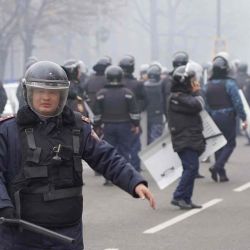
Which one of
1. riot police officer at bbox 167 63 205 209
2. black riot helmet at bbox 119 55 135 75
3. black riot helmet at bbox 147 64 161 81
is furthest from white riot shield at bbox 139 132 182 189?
black riot helmet at bbox 147 64 161 81

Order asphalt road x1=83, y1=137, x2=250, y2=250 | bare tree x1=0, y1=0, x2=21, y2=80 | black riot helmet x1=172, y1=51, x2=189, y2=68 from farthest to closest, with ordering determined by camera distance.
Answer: bare tree x1=0, y1=0, x2=21, y2=80 < black riot helmet x1=172, y1=51, x2=189, y2=68 < asphalt road x1=83, y1=137, x2=250, y2=250

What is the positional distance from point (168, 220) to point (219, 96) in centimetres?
345

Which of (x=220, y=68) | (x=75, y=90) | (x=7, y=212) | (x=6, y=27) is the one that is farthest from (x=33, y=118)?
(x=6, y=27)

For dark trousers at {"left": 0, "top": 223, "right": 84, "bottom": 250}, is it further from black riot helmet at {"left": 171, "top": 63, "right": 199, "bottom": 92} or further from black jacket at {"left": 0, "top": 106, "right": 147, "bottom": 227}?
black riot helmet at {"left": 171, "top": 63, "right": 199, "bottom": 92}

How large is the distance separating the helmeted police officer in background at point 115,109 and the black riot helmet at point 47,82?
8210 mm

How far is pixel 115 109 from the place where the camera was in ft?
44.3

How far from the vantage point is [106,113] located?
13547 mm

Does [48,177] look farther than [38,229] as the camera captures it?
Yes

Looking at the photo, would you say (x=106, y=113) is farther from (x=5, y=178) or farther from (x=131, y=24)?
(x=131, y=24)

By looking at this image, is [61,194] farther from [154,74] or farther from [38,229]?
[154,74]

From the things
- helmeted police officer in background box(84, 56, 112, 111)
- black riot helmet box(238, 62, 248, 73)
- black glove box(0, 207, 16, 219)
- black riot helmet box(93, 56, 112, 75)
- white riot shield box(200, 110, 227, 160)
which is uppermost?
black glove box(0, 207, 16, 219)

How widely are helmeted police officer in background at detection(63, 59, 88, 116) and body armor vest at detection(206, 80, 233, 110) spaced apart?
1.73m

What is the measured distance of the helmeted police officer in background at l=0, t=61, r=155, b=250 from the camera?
16.9 ft

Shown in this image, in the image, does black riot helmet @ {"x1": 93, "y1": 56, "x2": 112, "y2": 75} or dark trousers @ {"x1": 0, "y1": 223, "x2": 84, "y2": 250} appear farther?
black riot helmet @ {"x1": 93, "y1": 56, "x2": 112, "y2": 75}
